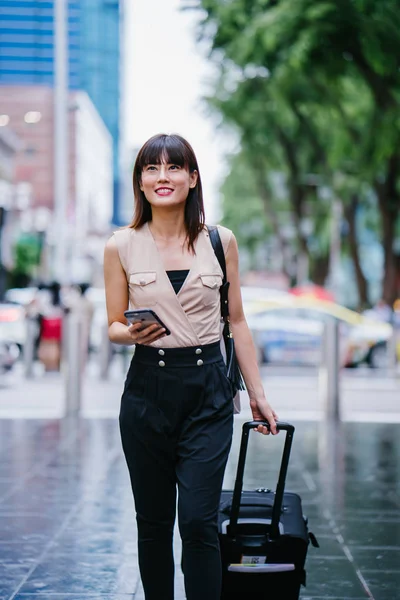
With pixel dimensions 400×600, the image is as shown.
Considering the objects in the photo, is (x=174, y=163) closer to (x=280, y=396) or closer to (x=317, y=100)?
→ (x=280, y=396)

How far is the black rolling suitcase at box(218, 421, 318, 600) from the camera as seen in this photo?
402 centimetres

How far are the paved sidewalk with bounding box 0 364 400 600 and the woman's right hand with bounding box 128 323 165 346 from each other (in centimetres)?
171

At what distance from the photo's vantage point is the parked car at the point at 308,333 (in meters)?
21.2

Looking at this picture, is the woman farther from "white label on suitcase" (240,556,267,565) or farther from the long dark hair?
"white label on suitcase" (240,556,267,565)

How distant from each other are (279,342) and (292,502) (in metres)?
17.7

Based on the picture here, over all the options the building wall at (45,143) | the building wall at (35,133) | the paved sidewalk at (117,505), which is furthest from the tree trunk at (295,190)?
the building wall at (35,133)

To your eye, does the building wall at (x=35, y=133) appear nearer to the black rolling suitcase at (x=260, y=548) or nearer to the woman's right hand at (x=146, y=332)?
the black rolling suitcase at (x=260, y=548)

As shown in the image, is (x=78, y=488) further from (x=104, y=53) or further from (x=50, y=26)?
(x=104, y=53)

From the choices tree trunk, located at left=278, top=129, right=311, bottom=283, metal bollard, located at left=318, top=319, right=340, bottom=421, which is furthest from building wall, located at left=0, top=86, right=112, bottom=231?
metal bollard, located at left=318, top=319, right=340, bottom=421

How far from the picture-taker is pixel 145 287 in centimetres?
382

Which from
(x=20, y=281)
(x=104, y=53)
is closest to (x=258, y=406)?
(x=20, y=281)

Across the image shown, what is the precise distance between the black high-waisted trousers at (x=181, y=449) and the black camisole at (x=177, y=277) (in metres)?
0.21

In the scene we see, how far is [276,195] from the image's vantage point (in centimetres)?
4594

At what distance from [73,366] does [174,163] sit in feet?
28.9
